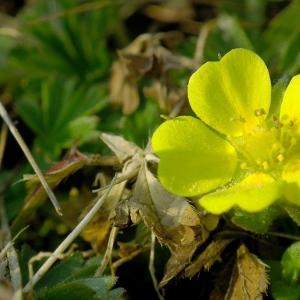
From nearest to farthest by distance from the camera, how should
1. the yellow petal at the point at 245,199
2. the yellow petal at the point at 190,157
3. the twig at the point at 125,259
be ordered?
the yellow petal at the point at 245,199, the yellow petal at the point at 190,157, the twig at the point at 125,259

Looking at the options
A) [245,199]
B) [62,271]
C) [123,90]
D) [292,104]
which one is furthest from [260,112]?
[123,90]

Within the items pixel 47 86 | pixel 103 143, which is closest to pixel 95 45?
pixel 47 86

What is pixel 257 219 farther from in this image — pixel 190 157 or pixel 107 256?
pixel 107 256

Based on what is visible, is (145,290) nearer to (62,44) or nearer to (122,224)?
(122,224)

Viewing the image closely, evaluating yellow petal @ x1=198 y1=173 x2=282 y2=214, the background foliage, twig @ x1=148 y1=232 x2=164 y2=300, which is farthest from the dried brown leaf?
yellow petal @ x1=198 y1=173 x2=282 y2=214

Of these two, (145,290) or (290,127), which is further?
(145,290)

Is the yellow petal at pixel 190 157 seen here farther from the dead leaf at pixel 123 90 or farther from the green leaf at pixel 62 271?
the dead leaf at pixel 123 90

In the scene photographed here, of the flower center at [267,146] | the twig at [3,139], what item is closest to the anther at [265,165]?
the flower center at [267,146]
